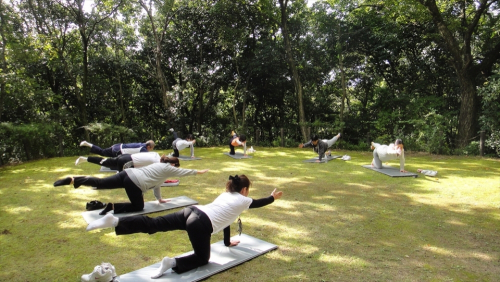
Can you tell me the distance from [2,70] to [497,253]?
11639 mm

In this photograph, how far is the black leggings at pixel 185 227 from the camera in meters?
A: 2.50

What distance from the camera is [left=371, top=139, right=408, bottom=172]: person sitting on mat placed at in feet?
21.2

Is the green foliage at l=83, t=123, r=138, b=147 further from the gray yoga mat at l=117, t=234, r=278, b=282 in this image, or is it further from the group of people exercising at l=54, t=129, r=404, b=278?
the gray yoga mat at l=117, t=234, r=278, b=282

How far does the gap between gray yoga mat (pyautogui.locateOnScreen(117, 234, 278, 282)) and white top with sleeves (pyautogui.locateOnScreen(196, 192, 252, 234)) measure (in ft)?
1.15

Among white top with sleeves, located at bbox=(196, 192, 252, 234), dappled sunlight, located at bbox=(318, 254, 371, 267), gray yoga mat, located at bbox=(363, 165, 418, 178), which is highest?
white top with sleeves, located at bbox=(196, 192, 252, 234)

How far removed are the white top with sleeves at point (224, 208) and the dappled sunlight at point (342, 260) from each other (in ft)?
3.13

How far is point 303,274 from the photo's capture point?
268 centimetres

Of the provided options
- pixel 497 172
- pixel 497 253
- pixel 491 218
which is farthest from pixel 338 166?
pixel 497 253

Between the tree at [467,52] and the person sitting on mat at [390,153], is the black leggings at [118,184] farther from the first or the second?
the tree at [467,52]

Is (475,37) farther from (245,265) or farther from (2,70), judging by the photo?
(2,70)

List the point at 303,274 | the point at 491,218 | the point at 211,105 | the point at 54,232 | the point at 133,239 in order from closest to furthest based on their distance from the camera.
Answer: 1. the point at 303,274
2. the point at 133,239
3. the point at 54,232
4. the point at 491,218
5. the point at 211,105

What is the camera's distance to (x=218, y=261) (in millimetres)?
2875

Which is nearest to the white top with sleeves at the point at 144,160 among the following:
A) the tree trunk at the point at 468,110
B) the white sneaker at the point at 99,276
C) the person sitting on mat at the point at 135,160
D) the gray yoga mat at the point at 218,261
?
the person sitting on mat at the point at 135,160

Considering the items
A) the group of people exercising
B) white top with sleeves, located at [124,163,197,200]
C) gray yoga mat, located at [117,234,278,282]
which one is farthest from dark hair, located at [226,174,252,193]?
white top with sleeves, located at [124,163,197,200]
